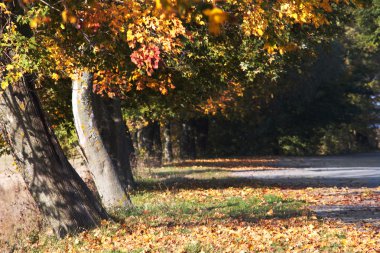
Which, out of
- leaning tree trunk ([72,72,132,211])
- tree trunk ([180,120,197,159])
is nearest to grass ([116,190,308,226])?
leaning tree trunk ([72,72,132,211])

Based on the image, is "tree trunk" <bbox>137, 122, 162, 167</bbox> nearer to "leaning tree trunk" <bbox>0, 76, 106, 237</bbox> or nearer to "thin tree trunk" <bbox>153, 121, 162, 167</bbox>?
"thin tree trunk" <bbox>153, 121, 162, 167</bbox>

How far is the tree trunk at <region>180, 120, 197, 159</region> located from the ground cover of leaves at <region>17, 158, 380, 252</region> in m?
33.7

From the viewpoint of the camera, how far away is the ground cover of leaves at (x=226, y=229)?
10.7 meters

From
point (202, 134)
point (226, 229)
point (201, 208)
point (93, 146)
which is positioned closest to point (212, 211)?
point (201, 208)

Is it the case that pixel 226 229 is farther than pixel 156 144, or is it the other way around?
pixel 156 144

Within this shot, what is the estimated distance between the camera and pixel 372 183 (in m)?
27.0

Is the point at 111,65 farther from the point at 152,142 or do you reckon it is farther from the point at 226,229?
the point at 152,142

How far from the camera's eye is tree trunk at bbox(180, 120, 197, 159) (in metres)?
54.1

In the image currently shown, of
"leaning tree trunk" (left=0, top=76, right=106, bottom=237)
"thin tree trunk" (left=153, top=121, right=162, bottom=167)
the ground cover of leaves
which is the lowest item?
the ground cover of leaves

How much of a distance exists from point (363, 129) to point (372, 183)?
39.5 m

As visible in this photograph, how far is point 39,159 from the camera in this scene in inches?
496

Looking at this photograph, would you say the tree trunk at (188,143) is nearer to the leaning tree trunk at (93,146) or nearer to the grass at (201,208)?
the grass at (201,208)

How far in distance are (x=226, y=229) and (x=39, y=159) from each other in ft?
9.85

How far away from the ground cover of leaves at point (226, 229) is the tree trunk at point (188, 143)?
33687 millimetres
